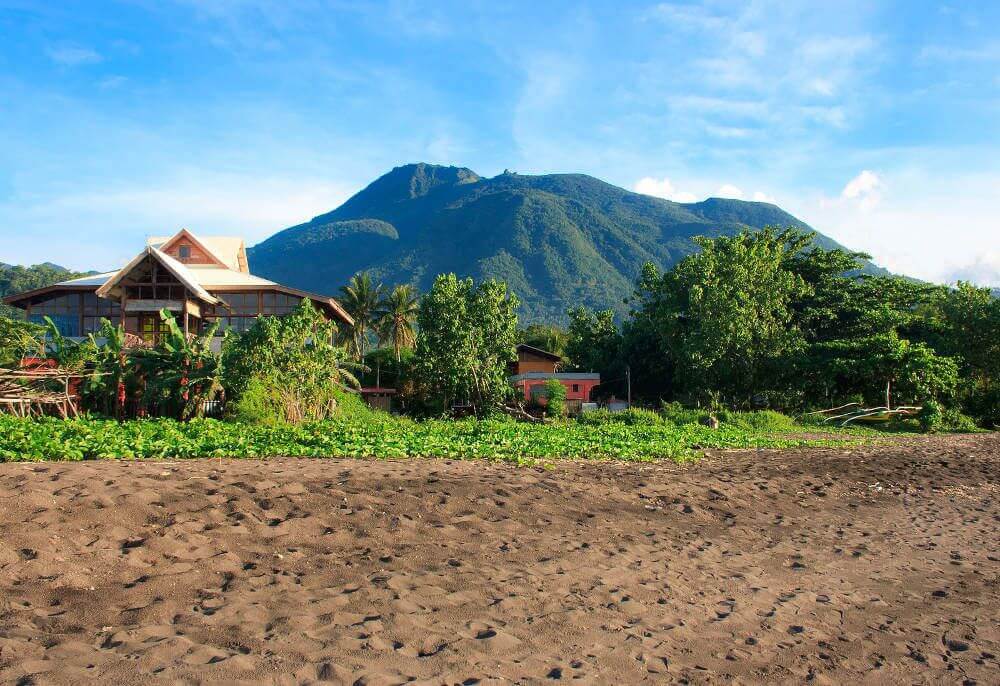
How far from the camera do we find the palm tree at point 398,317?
4869cm

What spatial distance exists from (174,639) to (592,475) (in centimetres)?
806

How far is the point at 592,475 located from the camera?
1195cm

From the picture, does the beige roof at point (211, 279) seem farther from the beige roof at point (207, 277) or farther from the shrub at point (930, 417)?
the shrub at point (930, 417)

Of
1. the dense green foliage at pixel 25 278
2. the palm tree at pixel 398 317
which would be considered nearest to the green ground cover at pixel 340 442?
the palm tree at pixel 398 317

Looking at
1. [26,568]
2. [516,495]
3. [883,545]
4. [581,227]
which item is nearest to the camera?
[26,568]

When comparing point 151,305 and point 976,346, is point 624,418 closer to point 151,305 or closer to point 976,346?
point 976,346

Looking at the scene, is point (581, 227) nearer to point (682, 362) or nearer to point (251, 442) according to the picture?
point (682, 362)

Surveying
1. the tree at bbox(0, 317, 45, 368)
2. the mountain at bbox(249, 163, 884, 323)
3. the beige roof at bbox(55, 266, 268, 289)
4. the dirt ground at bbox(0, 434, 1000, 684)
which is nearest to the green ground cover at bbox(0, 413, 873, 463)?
the dirt ground at bbox(0, 434, 1000, 684)

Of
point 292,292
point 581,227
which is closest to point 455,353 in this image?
point 292,292

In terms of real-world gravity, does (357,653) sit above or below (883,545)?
above

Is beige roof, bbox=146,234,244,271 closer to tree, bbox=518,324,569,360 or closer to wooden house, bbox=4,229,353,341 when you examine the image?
wooden house, bbox=4,229,353,341

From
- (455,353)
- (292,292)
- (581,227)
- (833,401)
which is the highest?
(581,227)

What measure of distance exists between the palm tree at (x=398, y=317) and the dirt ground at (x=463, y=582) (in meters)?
38.0

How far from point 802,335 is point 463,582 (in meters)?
33.1
